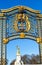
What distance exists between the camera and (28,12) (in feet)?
61.2

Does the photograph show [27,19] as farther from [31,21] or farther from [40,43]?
[40,43]

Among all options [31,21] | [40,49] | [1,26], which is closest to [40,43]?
[40,49]

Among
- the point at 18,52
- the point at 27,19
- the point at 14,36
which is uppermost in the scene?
the point at 27,19

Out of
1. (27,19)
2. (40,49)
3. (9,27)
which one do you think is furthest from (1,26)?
(40,49)

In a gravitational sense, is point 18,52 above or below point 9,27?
below

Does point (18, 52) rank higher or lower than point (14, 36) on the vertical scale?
lower

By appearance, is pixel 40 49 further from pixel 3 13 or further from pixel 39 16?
pixel 3 13

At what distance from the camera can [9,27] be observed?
61.6 feet

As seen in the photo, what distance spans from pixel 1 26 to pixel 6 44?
1.37 meters

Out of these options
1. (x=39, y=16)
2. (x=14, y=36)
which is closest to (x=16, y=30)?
(x=14, y=36)

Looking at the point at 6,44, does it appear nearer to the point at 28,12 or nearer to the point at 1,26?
the point at 1,26

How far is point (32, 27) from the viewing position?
61.4ft

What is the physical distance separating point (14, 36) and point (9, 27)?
2.42ft

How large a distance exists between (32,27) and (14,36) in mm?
1423
